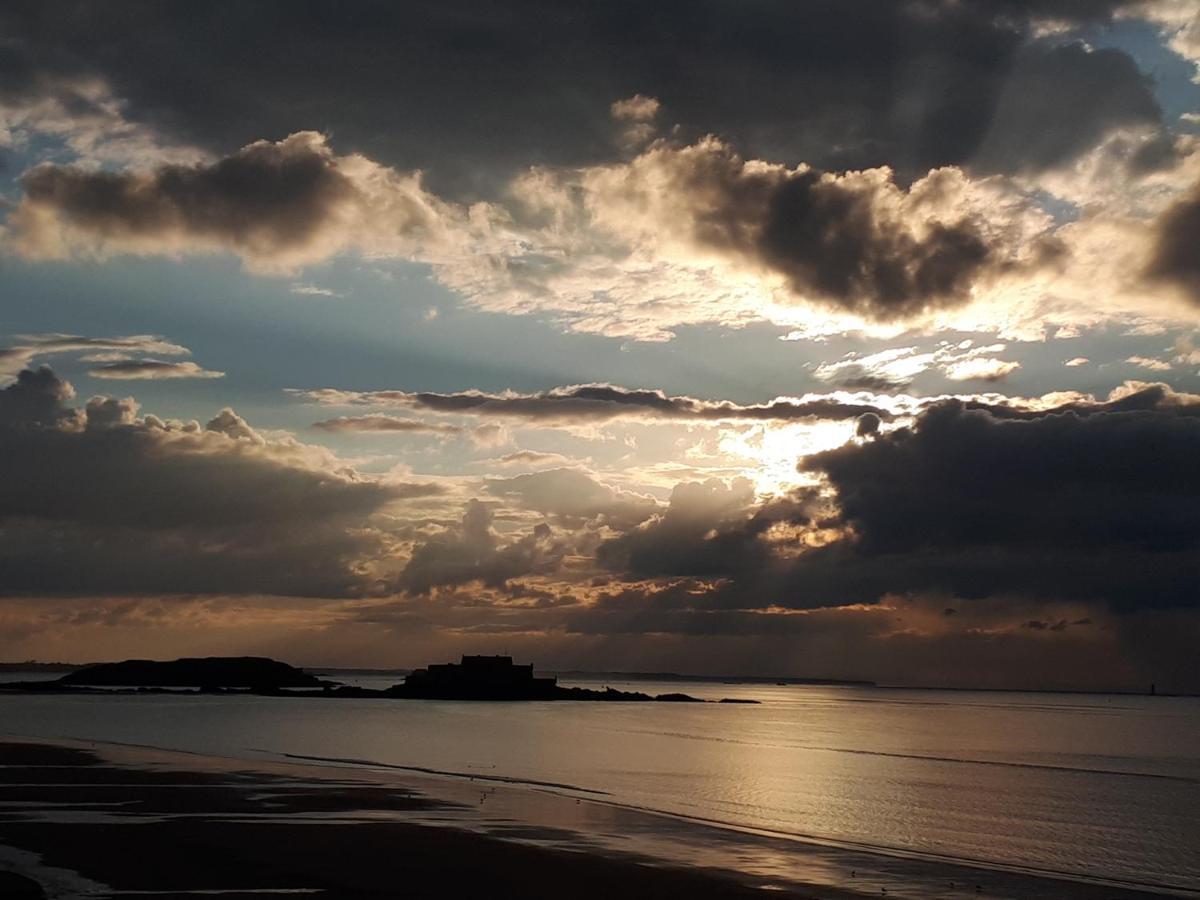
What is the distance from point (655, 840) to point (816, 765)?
159ft

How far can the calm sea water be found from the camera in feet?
163

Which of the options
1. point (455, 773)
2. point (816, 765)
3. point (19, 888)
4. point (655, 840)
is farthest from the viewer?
point (816, 765)

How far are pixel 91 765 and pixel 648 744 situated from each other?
54.1m

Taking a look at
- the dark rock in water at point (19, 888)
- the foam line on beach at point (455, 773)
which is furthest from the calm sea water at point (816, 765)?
the dark rock in water at point (19, 888)

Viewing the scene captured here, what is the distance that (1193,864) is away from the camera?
4469 cm

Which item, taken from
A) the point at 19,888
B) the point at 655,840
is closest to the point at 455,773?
the point at 655,840

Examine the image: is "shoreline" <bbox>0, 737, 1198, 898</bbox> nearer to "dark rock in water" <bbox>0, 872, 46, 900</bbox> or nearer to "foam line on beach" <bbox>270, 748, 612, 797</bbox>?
"foam line on beach" <bbox>270, 748, 612, 797</bbox>

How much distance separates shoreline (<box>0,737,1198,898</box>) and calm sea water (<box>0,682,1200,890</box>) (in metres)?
3.15

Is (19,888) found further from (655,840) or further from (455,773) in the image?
(455,773)

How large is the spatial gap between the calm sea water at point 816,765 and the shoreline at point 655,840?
3152 mm

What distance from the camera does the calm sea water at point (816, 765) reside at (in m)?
49.8

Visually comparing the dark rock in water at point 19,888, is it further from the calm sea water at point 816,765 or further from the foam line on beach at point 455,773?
the foam line on beach at point 455,773

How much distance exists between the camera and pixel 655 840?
41.8 m

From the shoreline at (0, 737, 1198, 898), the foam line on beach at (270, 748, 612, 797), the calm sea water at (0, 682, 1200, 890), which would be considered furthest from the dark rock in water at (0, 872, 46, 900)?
the foam line on beach at (270, 748, 612, 797)
